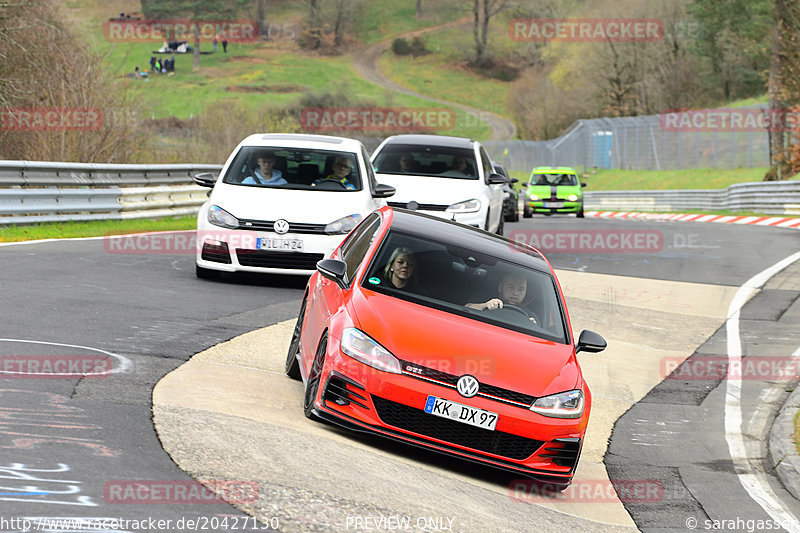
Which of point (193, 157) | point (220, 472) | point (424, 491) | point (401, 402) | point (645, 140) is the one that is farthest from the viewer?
point (645, 140)

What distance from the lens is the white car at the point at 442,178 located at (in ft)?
56.3

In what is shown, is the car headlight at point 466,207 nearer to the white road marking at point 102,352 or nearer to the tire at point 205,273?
the tire at point 205,273

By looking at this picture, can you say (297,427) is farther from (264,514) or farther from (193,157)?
(193,157)

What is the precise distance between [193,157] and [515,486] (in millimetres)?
26728

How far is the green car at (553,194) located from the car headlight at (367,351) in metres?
29.3

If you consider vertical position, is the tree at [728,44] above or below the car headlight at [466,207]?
above

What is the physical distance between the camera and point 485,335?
7395 millimetres

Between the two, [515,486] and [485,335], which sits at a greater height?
[485,335]

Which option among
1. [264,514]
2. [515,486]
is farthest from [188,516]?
[515,486]

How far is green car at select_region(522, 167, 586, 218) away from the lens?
3631 centimetres

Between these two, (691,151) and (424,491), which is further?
(691,151)

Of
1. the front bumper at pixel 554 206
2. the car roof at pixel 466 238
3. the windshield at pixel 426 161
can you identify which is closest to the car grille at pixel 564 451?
the car roof at pixel 466 238
